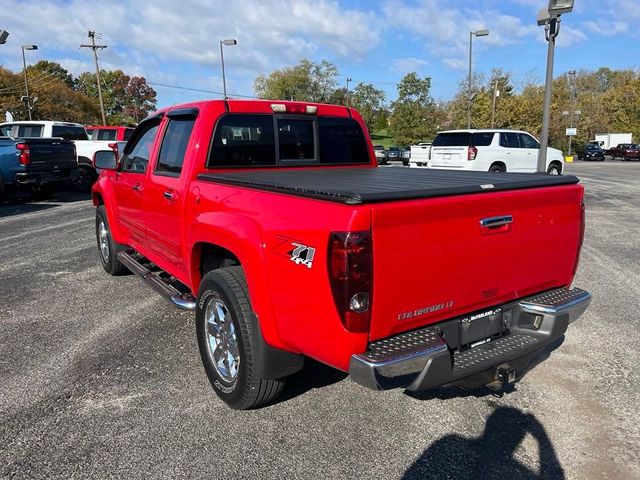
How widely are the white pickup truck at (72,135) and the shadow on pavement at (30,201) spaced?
579mm

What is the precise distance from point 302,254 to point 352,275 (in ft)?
0.98

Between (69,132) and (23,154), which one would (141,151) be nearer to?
(23,154)

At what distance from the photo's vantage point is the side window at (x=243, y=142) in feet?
12.6

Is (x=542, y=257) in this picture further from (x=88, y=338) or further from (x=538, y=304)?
(x=88, y=338)

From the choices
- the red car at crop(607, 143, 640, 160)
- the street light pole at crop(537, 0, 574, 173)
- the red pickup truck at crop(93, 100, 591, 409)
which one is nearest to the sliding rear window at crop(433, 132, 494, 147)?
the street light pole at crop(537, 0, 574, 173)

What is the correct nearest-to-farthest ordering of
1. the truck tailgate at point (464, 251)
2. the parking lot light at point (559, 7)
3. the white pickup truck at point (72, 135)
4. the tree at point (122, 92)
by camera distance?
1. the truck tailgate at point (464, 251)
2. the parking lot light at point (559, 7)
3. the white pickup truck at point (72, 135)
4. the tree at point (122, 92)

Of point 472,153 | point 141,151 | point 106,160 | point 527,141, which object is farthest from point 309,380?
point 527,141

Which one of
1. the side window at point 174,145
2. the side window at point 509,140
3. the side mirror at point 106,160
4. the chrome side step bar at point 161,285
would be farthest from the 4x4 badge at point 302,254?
the side window at point 509,140

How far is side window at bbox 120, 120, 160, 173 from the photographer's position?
181 inches

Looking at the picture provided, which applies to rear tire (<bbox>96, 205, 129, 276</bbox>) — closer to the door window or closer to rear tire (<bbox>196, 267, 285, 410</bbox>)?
rear tire (<bbox>196, 267, 285, 410</bbox>)

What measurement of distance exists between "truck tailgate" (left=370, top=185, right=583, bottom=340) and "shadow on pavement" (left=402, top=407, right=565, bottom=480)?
2.55 feet

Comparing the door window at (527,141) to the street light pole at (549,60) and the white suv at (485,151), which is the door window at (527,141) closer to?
the white suv at (485,151)

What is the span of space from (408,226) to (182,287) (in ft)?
9.29

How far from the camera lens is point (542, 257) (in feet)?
9.55
